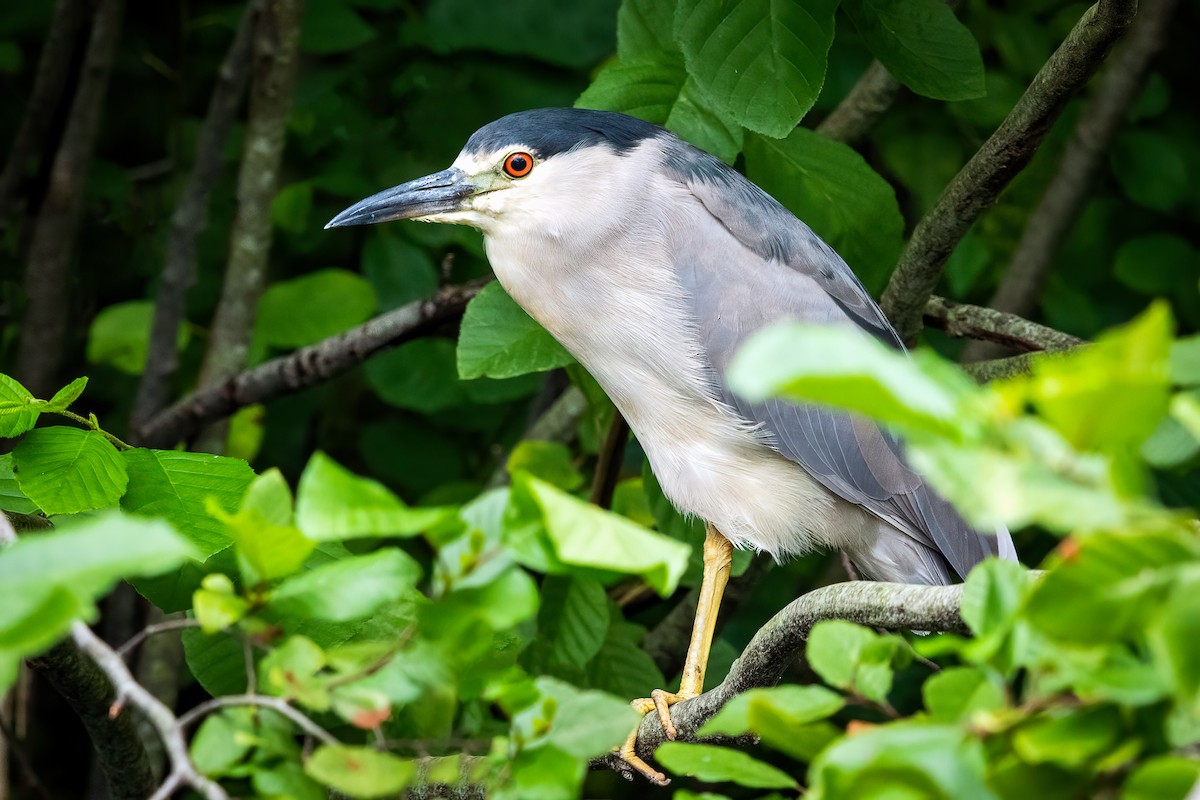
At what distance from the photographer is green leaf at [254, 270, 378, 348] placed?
2898mm

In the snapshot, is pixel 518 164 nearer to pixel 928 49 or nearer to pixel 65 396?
pixel 928 49

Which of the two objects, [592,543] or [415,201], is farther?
[415,201]

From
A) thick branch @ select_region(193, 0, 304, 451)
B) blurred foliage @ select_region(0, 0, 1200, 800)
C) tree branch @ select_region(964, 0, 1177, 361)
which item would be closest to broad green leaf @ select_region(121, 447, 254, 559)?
blurred foliage @ select_region(0, 0, 1200, 800)

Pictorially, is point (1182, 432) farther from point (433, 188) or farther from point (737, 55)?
point (433, 188)

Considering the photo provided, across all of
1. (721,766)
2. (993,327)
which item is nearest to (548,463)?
(993,327)

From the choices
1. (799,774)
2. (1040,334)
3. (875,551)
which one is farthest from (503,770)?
(799,774)

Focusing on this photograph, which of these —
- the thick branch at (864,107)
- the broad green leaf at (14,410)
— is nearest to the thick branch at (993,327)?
the thick branch at (864,107)

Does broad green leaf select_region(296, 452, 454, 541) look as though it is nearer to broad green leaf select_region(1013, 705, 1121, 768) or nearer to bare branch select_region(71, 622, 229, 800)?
bare branch select_region(71, 622, 229, 800)

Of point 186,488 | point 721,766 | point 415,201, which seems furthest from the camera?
point 415,201

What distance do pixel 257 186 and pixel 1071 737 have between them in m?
2.60

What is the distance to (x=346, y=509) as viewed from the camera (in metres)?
0.76

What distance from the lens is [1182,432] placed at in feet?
2.44

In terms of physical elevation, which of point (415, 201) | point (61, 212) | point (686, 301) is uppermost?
point (415, 201)

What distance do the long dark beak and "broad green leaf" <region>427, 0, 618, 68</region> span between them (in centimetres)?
101
